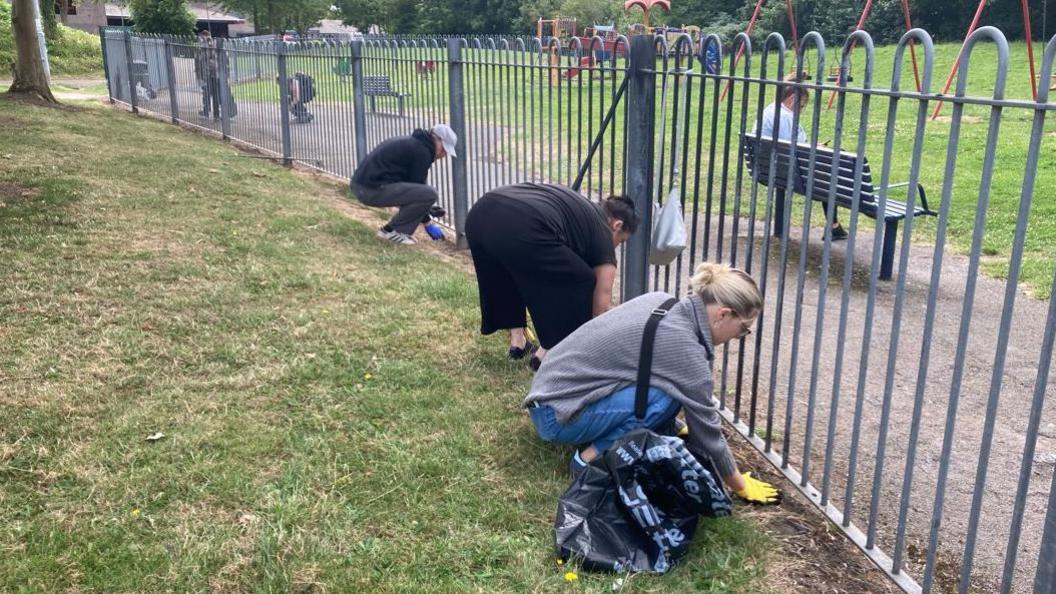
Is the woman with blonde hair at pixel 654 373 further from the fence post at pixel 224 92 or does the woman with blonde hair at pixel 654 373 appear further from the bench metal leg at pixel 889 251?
the fence post at pixel 224 92

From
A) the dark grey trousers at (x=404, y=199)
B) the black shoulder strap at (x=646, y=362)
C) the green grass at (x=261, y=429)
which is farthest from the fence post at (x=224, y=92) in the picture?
the black shoulder strap at (x=646, y=362)

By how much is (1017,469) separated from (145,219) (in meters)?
6.46

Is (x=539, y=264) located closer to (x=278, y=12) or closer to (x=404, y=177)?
(x=404, y=177)

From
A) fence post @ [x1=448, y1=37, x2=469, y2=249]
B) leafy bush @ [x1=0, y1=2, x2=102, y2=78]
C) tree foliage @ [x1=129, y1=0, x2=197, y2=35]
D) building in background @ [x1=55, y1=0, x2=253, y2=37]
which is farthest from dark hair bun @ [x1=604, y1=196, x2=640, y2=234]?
building in background @ [x1=55, y1=0, x2=253, y2=37]

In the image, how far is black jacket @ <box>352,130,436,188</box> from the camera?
717 centimetres

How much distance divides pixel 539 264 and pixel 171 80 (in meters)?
12.5

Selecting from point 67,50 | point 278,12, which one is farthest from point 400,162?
point 278,12

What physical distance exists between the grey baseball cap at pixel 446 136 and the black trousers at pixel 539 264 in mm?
2904

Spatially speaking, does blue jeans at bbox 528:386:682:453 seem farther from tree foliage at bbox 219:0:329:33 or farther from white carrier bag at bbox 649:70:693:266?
tree foliage at bbox 219:0:329:33

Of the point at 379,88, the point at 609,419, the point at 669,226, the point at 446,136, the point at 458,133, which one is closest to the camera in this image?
the point at 609,419

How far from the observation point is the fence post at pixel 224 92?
40.7 ft

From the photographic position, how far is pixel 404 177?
24.4 ft

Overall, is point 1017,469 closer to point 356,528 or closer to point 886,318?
point 886,318

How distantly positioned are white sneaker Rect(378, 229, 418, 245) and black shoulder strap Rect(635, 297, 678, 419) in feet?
15.0
